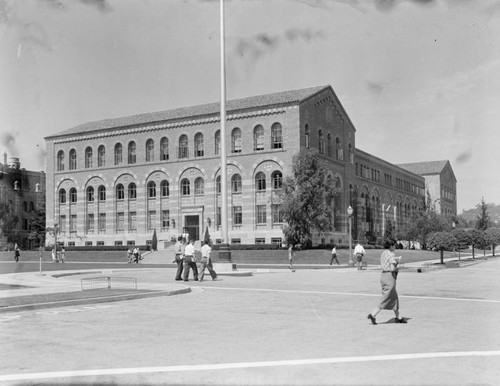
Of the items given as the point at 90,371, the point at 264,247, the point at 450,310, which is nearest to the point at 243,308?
the point at 450,310

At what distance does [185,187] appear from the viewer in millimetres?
66188

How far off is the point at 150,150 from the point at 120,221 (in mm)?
8984

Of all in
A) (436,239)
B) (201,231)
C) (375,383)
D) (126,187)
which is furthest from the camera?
(126,187)

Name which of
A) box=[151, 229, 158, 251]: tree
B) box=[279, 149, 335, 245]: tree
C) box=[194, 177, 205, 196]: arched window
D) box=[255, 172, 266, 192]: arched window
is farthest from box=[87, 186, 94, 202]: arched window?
box=[279, 149, 335, 245]: tree

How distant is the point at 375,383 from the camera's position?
696cm

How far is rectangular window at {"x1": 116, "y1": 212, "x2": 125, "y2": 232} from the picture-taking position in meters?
69.5

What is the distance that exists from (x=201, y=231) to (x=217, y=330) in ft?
175

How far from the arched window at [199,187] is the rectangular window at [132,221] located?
8636 millimetres

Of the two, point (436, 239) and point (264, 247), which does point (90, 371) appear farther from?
point (264, 247)

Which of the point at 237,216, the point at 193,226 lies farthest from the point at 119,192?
the point at 237,216

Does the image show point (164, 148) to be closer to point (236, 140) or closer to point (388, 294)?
point (236, 140)

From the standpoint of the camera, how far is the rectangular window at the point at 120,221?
69494 mm

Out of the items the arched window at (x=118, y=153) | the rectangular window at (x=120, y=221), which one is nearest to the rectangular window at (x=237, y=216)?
the rectangular window at (x=120, y=221)

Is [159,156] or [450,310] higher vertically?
[159,156]
